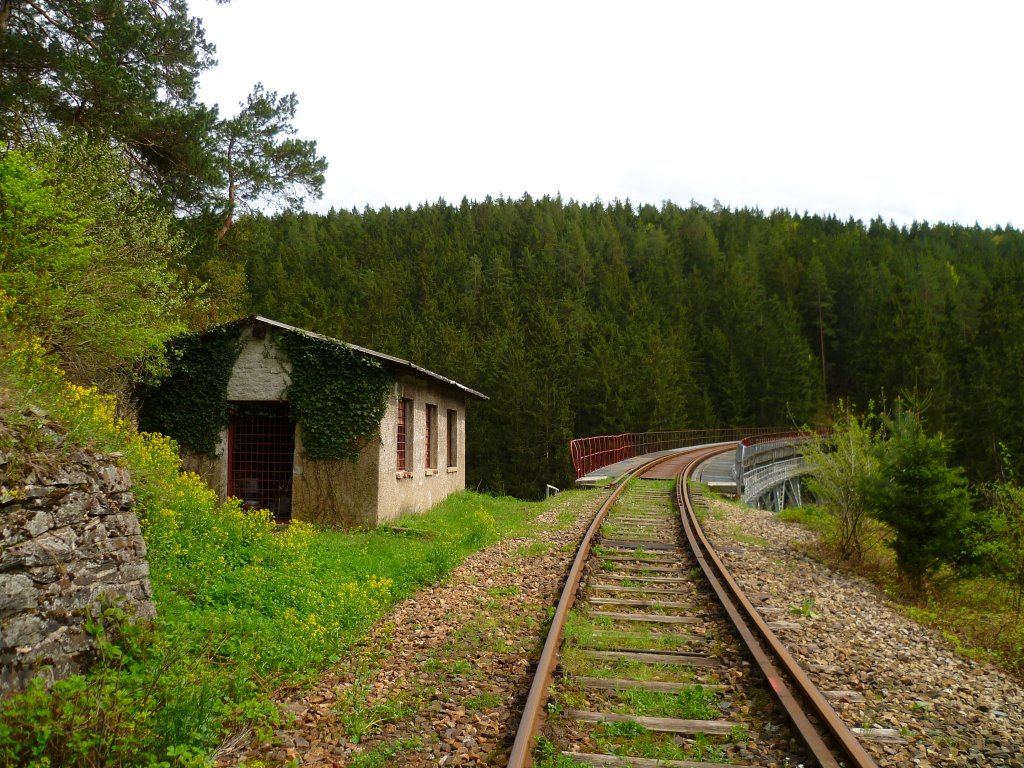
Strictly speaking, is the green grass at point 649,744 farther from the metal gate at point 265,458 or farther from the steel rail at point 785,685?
the metal gate at point 265,458

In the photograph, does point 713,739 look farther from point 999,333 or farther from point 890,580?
point 999,333

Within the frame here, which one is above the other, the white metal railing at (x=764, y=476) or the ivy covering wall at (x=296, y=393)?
the ivy covering wall at (x=296, y=393)

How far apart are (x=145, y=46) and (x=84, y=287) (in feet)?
21.2

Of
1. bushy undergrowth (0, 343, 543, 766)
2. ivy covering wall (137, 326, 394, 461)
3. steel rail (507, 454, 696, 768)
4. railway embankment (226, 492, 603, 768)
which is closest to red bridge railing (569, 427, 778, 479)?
ivy covering wall (137, 326, 394, 461)

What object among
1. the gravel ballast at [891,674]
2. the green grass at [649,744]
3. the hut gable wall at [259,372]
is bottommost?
the gravel ballast at [891,674]

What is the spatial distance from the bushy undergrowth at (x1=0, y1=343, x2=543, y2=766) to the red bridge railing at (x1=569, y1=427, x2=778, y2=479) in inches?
574

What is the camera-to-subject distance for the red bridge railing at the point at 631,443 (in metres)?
25.7

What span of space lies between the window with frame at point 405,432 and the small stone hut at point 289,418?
→ 312 millimetres

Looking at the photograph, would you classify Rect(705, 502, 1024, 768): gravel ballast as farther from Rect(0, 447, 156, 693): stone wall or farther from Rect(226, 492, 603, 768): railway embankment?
Rect(0, 447, 156, 693): stone wall

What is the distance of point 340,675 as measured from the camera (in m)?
5.18

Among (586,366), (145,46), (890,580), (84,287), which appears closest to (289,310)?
(586,366)

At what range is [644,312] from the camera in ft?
230

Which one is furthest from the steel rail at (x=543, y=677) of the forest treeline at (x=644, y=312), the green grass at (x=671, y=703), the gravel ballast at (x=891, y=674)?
the forest treeline at (x=644, y=312)

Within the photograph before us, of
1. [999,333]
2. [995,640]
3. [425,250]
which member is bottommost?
[995,640]
